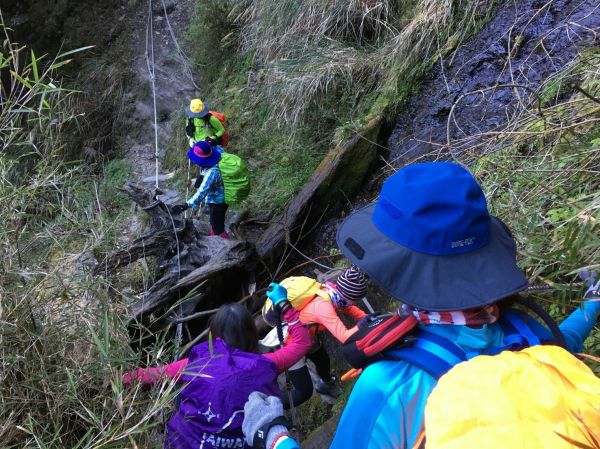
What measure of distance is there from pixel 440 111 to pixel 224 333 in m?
2.99

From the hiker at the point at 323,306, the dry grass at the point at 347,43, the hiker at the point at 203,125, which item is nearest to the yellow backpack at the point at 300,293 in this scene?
the hiker at the point at 323,306

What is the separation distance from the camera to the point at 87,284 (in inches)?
87.1

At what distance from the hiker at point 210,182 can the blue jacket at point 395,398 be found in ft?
11.2

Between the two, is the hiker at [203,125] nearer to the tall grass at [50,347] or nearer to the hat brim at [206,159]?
the hat brim at [206,159]

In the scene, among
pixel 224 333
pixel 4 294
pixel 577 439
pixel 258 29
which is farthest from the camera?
pixel 258 29

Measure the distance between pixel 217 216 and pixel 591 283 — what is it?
139 inches

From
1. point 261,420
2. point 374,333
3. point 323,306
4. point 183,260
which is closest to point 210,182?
point 183,260

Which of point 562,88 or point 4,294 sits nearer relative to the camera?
point 4,294

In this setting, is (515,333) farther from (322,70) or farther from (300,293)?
(322,70)

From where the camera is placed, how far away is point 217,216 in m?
4.69

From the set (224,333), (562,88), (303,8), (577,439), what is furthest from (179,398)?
(303,8)

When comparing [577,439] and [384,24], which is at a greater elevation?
[577,439]

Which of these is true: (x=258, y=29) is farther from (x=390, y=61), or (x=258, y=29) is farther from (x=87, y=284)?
(x=87, y=284)

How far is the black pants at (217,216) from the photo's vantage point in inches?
183
